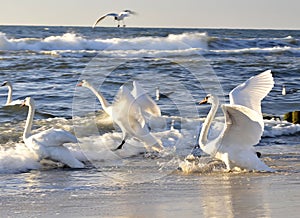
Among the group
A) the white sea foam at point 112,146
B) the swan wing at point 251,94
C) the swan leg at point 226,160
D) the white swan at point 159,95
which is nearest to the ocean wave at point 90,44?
the white swan at point 159,95

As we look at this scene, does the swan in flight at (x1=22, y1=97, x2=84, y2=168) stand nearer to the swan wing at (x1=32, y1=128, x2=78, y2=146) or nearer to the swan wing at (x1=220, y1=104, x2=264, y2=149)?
the swan wing at (x1=32, y1=128, x2=78, y2=146)

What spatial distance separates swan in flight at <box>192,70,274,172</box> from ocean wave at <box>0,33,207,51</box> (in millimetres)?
29741

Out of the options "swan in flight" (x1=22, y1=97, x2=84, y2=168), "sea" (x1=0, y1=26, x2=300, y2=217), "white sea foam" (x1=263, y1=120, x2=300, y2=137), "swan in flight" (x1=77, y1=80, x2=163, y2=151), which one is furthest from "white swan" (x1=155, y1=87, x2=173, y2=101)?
"swan in flight" (x1=22, y1=97, x2=84, y2=168)

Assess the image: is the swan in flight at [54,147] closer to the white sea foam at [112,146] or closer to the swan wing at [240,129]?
the white sea foam at [112,146]

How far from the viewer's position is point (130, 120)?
11234 mm

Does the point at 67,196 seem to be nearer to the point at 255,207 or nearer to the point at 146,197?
the point at 146,197

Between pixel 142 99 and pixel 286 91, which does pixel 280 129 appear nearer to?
pixel 142 99

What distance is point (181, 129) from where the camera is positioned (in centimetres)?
1378

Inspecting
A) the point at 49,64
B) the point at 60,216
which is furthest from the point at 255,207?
the point at 49,64

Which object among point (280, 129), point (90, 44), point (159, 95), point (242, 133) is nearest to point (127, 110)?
point (242, 133)

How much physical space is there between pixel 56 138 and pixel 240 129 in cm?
231

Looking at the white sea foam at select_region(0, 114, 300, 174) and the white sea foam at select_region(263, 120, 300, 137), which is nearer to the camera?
the white sea foam at select_region(0, 114, 300, 174)

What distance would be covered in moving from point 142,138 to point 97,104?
15.6ft

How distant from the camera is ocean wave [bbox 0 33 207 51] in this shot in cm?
3919
